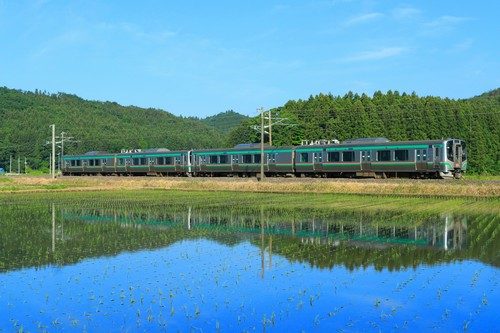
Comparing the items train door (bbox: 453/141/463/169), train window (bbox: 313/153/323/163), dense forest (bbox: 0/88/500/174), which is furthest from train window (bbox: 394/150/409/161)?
dense forest (bbox: 0/88/500/174)

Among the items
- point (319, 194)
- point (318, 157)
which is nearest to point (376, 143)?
point (318, 157)

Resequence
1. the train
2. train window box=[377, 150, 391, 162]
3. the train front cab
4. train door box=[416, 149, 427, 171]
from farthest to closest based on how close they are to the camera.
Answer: train window box=[377, 150, 391, 162] → the train → train door box=[416, 149, 427, 171] → the train front cab

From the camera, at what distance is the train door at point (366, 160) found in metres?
41.9

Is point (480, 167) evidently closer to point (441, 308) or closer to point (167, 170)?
point (167, 170)

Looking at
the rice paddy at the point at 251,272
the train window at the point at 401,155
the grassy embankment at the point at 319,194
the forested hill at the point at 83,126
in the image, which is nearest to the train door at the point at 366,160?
the train window at the point at 401,155

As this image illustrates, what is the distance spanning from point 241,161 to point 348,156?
10865 mm

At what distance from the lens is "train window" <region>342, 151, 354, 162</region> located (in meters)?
42.9

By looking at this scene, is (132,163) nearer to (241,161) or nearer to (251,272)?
(241,161)

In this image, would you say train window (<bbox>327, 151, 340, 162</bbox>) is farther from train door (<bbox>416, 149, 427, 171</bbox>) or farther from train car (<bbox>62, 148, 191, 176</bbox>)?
train car (<bbox>62, 148, 191, 176</bbox>)

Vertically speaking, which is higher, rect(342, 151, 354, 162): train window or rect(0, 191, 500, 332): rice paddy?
rect(342, 151, 354, 162): train window

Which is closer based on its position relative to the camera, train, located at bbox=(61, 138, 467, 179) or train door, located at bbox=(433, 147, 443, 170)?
train door, located at bbox=(433, 147, 443, 170)

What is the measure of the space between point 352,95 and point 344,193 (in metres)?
69.2

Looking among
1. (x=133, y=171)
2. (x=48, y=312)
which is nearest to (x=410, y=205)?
(x=48, y=312)

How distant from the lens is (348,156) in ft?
142
